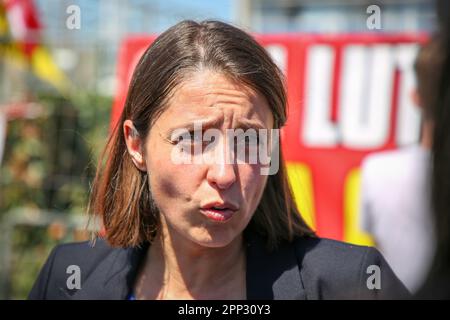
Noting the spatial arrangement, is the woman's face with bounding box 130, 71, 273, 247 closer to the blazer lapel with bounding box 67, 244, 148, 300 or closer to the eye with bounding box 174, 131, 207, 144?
the eye with bounding box 174, 131, 207, 144

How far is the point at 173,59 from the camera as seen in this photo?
5.73 ft

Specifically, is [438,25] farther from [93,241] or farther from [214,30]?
[93,241]

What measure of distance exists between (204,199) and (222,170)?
9cm

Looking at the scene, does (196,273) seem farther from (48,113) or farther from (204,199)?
(48,113)

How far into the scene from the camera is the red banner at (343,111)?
171 inches

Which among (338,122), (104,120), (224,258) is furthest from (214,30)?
(104,120)

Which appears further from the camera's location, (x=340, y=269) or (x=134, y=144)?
(x=134, y=144)

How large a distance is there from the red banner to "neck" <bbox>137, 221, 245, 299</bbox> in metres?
2.50

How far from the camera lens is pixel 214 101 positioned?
167 cm

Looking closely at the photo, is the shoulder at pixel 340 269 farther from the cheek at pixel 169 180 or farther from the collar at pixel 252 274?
the cheek at pixel 169 180

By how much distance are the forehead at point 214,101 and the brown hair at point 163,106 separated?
0.06 ft

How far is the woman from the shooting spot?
1.65 meters

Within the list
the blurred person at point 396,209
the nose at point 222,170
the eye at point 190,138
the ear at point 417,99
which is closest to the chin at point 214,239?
the nose at point 222,170

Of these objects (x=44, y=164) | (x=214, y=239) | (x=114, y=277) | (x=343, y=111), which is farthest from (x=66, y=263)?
(x=44, y=164)
